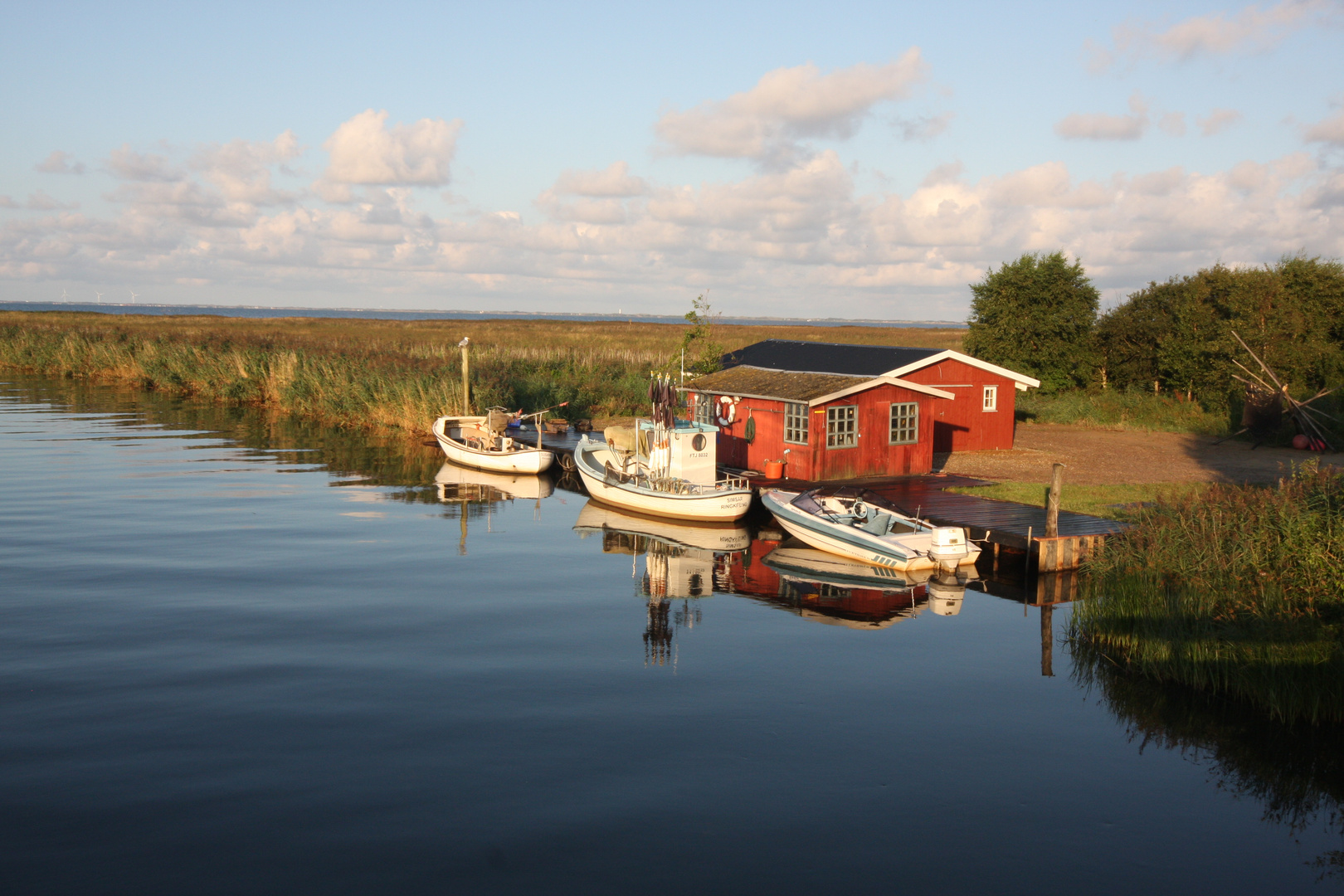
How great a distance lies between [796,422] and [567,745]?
19481 mm

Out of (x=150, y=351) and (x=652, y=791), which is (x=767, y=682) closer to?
(x=652, y=791)

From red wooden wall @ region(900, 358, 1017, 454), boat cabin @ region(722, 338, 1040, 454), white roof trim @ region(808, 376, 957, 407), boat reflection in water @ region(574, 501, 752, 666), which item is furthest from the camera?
red wooden wall @ region(900, 358, 1017, 454)

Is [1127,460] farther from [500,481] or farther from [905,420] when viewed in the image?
[500,481]

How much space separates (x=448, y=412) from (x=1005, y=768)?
37.0 metres

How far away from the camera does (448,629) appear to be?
59.5 feet

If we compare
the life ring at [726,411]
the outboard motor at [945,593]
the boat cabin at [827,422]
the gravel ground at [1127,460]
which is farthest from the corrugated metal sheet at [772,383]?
the outboard motor at [945,593]

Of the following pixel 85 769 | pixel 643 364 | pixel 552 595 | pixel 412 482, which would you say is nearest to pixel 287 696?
pixel 85 769

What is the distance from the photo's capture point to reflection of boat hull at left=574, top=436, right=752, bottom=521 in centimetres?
2731

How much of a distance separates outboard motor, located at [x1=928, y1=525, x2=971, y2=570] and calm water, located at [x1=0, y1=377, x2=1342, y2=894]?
1.25m

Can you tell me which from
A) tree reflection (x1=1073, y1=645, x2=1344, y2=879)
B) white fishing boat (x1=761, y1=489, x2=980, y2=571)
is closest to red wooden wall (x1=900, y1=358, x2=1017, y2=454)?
white fishing boat (x1=761, y1=489, x2=980, y2=571)

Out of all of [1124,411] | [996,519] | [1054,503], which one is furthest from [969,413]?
[1054,503]

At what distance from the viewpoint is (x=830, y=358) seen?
3634 centimetres

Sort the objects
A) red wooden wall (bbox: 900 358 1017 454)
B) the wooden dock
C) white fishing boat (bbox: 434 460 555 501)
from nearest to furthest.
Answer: the wooden dock, white fishing boat (bbox: 434 460 555 501), red wooden wall (bbox: 900 358 1017 454)

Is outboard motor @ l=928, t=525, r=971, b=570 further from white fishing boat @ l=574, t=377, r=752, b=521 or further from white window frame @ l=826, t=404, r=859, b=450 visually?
white window frame @ l=826, t=404, r=859, b=450
